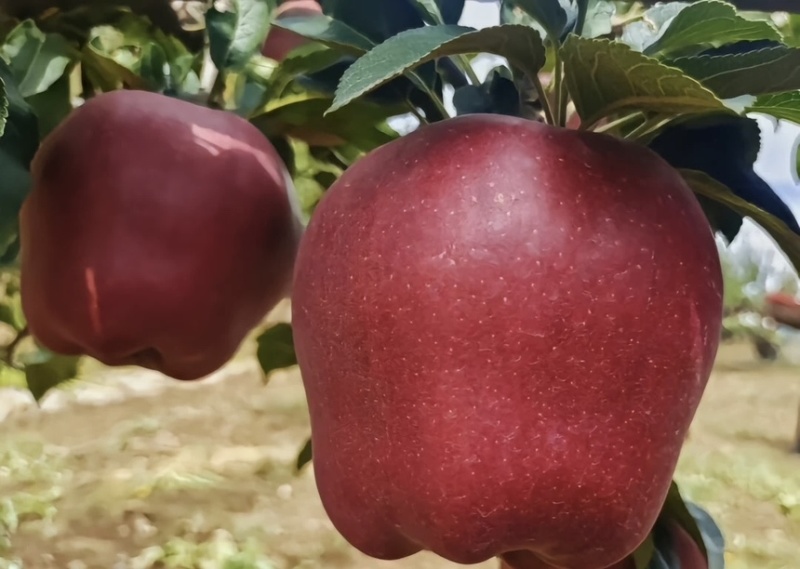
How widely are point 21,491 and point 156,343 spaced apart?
0.91 metres

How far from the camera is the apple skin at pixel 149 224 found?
13.7 inches

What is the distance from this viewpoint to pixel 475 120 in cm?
26

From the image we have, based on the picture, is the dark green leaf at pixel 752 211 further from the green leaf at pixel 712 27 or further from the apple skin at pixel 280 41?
the apple skin at pixel 280 41

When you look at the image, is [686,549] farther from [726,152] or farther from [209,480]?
[209,480]

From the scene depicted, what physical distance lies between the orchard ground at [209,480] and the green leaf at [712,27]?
2.53ft

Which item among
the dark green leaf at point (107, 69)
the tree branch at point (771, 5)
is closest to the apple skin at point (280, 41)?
the dark green leaf at point (107, 69)

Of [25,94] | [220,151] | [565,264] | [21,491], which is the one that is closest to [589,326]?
[565,264]

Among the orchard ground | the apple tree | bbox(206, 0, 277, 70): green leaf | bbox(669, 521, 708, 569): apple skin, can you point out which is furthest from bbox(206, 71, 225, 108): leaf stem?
the orchard ground

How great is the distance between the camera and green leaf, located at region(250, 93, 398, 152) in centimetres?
41

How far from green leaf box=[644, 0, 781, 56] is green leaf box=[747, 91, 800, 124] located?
23 millimetres

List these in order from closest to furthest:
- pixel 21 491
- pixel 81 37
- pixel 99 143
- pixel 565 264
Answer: pixel 565 264, pixel 99 143, pixel 81 37, pixel 21 491

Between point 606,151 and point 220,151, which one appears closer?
point 606,151

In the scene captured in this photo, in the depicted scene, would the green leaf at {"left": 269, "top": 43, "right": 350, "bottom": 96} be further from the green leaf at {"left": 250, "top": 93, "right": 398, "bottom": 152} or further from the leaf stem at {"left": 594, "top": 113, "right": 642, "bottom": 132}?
the leaf stem at {"left": 594, "top": 113, "right": 642, "bottom": 132}

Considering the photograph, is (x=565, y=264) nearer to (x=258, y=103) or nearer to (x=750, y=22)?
(x=750, y=22)
